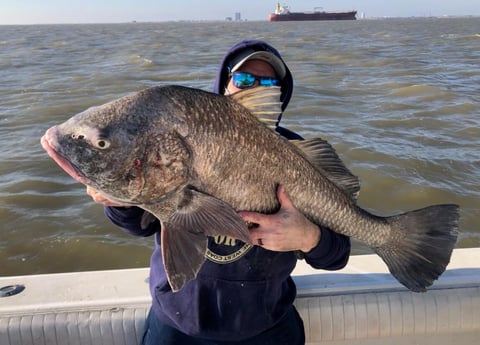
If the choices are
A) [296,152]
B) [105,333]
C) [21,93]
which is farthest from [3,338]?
[21,93]

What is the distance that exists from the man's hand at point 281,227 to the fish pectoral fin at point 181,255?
22 centimetres

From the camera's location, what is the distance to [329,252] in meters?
2.25

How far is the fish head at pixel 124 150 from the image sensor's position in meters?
1.68

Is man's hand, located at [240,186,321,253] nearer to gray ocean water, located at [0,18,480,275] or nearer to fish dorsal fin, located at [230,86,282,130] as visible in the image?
fish dorsal fin, located at [230,86,282,130]

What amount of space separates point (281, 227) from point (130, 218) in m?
0.68

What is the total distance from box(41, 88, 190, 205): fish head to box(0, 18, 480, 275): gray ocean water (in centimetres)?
336

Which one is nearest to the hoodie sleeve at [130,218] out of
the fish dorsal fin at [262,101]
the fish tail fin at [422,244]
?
the fish dorsal fin at [262,101]

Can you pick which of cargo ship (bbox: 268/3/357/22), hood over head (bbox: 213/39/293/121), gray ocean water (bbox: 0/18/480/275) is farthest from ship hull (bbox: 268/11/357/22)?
hood over head (bbox: 213/39/293/121)

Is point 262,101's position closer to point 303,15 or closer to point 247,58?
point 247,58

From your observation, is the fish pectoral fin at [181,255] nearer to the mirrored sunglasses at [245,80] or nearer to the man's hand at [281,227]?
the man's hand at [281,227]

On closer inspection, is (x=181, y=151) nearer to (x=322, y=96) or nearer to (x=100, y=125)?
(x=100, y=125)

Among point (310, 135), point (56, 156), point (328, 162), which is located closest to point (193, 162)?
point (56, 156)

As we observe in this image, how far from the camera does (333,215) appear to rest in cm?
212

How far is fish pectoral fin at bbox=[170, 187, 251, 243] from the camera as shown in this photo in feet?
5.84
